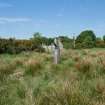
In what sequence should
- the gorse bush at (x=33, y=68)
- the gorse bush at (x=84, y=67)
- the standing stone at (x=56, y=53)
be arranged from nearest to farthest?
the gorse bush at (x=84, y=67) < the gorse bush at (x=33, y=68) < the standing stone at (x=56, y=53)

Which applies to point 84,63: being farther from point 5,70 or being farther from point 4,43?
point 4,43

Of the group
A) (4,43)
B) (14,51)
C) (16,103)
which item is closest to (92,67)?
(16,103)

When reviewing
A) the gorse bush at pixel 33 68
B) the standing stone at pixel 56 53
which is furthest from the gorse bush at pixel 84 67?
the standing stone at pixel 56 53

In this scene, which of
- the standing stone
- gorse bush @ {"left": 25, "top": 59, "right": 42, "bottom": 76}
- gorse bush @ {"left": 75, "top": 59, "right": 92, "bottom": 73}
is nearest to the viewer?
gorse bush @ {"left": 75, "top": 59, "right": 92, "bottom": 73}

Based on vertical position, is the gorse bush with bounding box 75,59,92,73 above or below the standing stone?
below

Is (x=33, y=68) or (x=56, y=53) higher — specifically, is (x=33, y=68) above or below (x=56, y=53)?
below

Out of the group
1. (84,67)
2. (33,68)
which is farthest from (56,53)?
(84,67)

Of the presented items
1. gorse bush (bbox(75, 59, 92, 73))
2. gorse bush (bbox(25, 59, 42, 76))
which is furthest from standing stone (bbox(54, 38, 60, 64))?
gorse bush (bbox(75, 59, 92, 73))

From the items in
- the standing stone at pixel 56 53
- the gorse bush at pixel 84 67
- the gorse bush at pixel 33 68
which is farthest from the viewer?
the standing stone at pixel 56 53

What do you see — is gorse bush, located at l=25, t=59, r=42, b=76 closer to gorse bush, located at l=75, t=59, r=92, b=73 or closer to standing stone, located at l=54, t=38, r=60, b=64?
gorse bush, located at l=75, t=59, r=92, b=73

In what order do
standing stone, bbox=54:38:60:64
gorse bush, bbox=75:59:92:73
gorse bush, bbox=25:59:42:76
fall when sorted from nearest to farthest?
gorse bush, bbox=75:59:92:73 < gorse bush, bbox=25:59:42:76 < standing stone, bbox=54:38:60:64

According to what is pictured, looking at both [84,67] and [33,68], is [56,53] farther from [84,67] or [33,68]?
[84,67]

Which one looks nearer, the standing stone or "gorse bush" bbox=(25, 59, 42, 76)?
"gorse bush" bbox=(25, 59, 42, 76)

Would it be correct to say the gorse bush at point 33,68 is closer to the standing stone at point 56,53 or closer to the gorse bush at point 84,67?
the gorse bush at point 84,67
